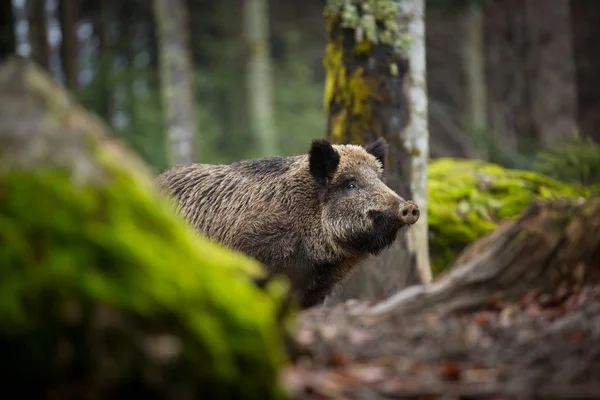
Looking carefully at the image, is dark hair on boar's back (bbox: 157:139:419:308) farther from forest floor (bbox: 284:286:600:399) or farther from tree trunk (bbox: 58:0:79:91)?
tree trunk (bbox: 58:0:79:91)

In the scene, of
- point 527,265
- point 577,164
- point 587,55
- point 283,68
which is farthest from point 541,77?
point 527,265

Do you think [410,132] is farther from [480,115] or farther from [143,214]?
[480,115]

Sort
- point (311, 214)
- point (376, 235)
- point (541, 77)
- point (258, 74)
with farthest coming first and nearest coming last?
point (258, 74) → point (541, 77) → point (311, 214) → point (376, 235)

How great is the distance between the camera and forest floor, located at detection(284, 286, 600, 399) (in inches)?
149

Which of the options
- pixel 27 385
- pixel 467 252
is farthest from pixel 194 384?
pixel 467 252

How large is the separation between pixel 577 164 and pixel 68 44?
481 inches

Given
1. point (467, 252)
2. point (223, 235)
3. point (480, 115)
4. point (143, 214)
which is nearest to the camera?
point (143, 214)

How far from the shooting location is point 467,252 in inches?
237

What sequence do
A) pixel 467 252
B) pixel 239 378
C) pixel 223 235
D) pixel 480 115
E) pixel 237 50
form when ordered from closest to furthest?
pixel 239 378 < pixel 467 252 < pixel 223 235 < pixel 480 115 < pixel 237 50

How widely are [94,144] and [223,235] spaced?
444 cm

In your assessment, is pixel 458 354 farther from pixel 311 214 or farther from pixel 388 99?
pixel 388 99

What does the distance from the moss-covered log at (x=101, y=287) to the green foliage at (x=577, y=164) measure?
8.29 m

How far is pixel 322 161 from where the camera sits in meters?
7.96

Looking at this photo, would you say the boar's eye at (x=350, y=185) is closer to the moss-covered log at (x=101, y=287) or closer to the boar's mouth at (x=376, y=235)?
the boar's mouth at (x=376, y=235)
